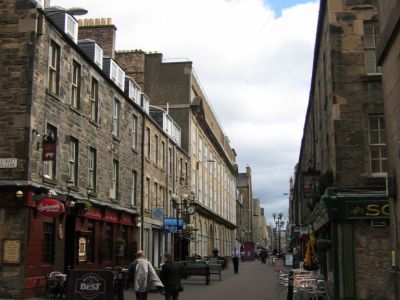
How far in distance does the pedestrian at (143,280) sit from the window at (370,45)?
10904 mm

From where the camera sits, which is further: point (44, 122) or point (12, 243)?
point (44, 122)

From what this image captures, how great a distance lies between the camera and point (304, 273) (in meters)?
19.1

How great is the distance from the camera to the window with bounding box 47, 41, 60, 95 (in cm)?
1995

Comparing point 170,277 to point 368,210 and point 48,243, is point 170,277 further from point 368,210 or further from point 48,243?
point 368,210

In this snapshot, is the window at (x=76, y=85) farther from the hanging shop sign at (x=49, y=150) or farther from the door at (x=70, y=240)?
the door at (x=70, y=240)

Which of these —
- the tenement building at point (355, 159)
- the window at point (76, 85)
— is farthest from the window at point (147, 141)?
the tenement building at point (355, 159)

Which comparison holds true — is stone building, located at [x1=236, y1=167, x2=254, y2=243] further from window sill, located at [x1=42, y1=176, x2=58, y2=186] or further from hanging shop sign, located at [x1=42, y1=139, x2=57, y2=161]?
hanging shop sign, located at [x1=42, y1=139, x2=57, y2=161]

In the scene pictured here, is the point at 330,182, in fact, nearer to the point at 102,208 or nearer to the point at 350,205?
the point at 350,205

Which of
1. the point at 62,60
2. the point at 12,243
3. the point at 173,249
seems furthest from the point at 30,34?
the point at 173,249

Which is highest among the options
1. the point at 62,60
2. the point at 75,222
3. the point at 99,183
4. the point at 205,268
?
the point at 62,60

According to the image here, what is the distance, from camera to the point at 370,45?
19.3 meters

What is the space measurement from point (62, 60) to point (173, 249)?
20984 millimetres

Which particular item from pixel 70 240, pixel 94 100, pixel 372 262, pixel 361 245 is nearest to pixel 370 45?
pixel 361 245

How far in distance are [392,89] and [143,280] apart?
6.90 m
